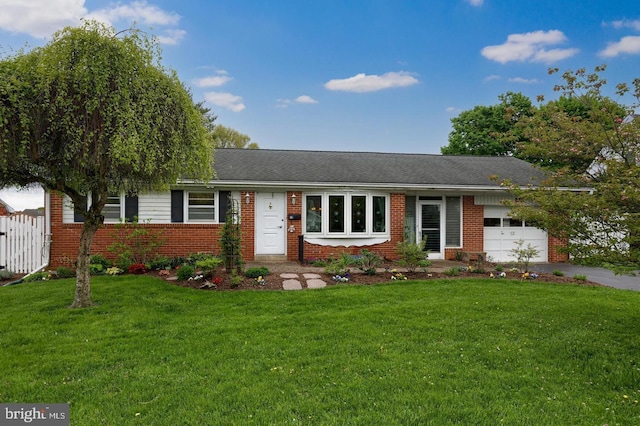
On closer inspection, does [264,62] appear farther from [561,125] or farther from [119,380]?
[119,380]

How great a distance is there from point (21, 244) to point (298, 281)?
716 centimetres

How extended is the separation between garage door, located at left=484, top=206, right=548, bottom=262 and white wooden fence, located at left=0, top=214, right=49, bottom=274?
13105 millimetres

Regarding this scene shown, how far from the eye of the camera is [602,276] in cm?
921

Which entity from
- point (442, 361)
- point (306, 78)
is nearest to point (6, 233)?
point (442, 361)

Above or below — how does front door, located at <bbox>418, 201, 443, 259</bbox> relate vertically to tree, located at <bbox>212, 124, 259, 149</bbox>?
below

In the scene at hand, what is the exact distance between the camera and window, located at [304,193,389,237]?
1088 centimetres

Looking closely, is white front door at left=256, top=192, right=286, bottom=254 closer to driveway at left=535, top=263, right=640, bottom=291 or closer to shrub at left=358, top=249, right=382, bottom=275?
shrub at left=358, top=249, right=382, bottom=275

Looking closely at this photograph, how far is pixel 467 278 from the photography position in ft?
26.8

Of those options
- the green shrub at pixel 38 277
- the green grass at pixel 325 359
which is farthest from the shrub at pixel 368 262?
the green shrub at pixel 38 277

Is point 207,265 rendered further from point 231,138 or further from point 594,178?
point 231,138

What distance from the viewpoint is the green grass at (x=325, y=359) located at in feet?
9.09

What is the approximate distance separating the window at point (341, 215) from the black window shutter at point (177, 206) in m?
3.65

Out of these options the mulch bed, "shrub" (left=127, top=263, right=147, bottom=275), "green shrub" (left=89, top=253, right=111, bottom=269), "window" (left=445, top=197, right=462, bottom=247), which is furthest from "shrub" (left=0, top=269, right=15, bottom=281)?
"window" (left=445, top=197, right=462, bottom=247)

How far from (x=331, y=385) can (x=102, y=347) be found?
2728mm
